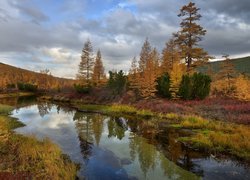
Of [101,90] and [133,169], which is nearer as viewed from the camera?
[133,169]

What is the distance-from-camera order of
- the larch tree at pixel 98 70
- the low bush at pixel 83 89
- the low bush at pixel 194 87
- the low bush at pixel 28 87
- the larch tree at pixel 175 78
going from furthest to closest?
the low bush at pixel 28 87
the larch tree at pixel 98 70
the low bush at pixel 83 89
the larch tree at pixel 175 78
the low bush at pixel 194 87

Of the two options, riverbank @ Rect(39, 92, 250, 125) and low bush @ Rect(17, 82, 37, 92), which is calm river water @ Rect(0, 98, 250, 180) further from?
low bush @ Rect(17, 82, 37, 92)

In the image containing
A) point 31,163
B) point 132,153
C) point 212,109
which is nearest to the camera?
point 31,163

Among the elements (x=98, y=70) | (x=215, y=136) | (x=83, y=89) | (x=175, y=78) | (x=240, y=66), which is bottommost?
(x=215, y=136)

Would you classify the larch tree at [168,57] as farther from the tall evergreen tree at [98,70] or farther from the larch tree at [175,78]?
the tall evergreen tree at [98,70]

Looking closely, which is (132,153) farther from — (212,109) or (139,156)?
(212,109)

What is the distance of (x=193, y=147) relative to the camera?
1856 cm

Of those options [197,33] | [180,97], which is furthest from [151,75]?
[197,33]

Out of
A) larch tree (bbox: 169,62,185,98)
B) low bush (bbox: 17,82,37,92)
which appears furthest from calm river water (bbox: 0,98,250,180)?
low bush (bbox: 17,82,37,92)

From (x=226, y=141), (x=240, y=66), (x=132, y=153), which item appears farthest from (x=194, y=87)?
(x=240, y=66)

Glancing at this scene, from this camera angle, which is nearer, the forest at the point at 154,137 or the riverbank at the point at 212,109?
the forest at the point at 154,137

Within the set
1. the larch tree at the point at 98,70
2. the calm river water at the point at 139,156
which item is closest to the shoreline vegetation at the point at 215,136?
the calm river water at the point at 139,156

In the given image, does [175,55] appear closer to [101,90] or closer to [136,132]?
[101,90]

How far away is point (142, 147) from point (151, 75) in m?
28.3
